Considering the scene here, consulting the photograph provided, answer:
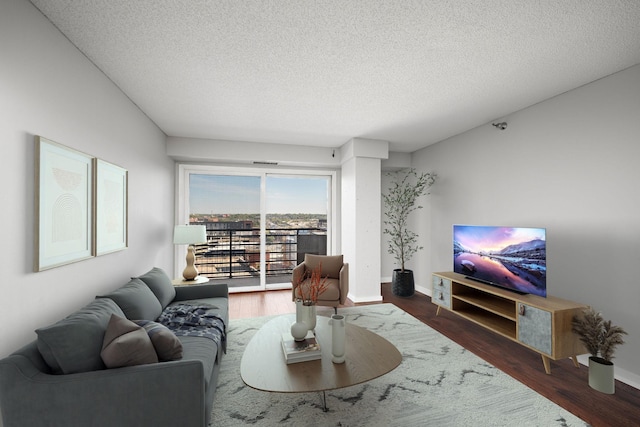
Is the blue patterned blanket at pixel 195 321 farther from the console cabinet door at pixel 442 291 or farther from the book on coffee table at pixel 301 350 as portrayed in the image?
the console cabinet door at pixel 442 291

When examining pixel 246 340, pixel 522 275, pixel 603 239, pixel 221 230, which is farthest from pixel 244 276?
pixel 603 239

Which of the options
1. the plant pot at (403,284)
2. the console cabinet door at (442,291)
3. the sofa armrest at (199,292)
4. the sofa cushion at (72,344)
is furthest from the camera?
the plant pot at (403,284)

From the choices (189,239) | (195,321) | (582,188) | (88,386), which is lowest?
(195,321)

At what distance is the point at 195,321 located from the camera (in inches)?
91.0

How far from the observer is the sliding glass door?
4766mm

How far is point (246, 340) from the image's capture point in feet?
9.63

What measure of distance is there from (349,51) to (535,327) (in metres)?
2.87

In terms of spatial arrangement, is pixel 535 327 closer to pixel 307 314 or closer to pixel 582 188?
pixel 582 188

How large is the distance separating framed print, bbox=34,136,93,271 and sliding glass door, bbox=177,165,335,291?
2.61 meters

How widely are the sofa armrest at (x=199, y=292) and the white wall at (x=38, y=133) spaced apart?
56 centimetres

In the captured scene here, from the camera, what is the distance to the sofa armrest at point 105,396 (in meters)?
1.20

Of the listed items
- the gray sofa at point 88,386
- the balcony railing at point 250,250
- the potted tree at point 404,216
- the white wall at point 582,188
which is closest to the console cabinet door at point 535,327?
the white wall at point 582,188

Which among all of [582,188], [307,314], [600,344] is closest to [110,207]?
[307,314]

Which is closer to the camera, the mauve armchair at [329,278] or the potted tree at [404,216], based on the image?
the mauve armchair at [329,278]
